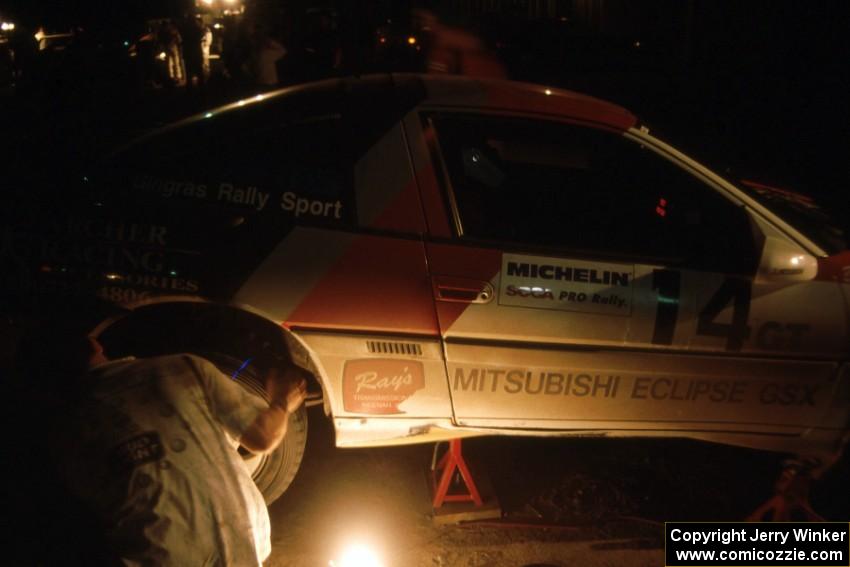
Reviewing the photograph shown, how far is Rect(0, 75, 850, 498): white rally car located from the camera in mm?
2520

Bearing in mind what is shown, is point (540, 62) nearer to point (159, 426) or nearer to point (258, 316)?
point (258, 316)

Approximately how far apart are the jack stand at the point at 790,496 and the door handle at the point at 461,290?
5.18ft

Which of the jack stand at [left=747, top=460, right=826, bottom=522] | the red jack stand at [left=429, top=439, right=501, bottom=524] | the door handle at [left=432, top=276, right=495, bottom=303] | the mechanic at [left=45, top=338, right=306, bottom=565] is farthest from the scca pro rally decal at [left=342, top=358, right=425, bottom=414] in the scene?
the jack stand at [left=747, top=460, right=826, bottom=522]

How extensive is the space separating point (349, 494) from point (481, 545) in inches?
27.4

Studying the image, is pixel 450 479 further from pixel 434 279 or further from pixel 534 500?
pixel 434 279

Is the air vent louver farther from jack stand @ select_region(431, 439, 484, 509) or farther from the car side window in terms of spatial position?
jack stand @ select_region(431, 439, 484, 509)

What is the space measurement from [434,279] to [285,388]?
2.36 feet

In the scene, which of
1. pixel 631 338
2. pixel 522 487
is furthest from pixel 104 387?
pixel 522 487

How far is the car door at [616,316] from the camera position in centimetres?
259

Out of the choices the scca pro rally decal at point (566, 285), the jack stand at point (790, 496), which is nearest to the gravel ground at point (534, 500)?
the jack stand at point (790, 496)

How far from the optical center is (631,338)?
2.67 m

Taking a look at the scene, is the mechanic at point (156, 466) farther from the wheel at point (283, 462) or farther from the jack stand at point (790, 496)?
the jack stand at point (790, 496)

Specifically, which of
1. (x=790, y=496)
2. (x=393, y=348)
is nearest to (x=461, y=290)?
(x=393, y=348)

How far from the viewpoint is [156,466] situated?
1598mm
